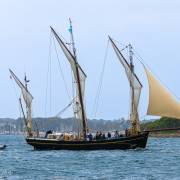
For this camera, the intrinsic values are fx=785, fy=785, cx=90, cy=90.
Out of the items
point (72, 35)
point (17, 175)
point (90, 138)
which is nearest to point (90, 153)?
point (90, 138)

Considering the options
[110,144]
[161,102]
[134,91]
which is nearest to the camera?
[161,102]

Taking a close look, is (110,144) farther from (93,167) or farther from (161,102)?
(93,167)

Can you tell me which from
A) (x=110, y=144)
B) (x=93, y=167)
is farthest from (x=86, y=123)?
(x=93, y=167)

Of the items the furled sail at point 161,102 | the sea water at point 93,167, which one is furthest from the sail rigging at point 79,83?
the furled sail at point 161,102

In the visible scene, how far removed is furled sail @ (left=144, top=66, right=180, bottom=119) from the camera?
8675 centimetres

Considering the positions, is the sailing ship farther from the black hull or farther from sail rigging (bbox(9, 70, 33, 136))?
sail rigging (bbox(9, 70, 33, 136))

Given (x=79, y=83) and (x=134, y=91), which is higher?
(x=79, y=83)

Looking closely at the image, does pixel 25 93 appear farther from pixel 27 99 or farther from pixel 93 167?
pixel 93 167

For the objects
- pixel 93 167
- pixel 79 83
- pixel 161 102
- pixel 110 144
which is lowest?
pixel 93 167

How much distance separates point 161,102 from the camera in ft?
290

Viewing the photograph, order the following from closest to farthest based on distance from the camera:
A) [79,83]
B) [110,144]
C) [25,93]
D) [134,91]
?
[110,144]
[134,91]
[79,83]
[25,93]

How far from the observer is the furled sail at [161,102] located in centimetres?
8675

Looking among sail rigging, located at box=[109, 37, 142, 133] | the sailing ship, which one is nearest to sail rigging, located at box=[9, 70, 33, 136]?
the sailing ship

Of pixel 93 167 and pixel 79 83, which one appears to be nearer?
pixel 93 167
